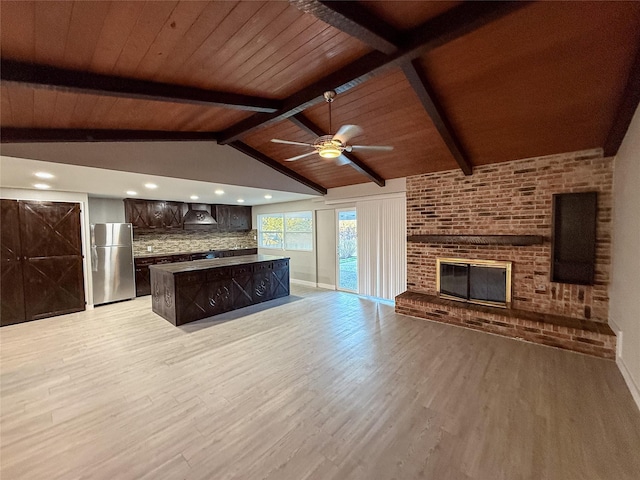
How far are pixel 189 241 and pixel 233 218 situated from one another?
1439mm

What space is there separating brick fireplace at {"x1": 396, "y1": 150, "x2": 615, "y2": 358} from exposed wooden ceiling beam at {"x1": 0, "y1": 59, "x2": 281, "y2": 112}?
3.48m

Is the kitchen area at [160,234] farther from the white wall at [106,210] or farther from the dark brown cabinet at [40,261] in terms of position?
the dark brown cabinet at [40,261]

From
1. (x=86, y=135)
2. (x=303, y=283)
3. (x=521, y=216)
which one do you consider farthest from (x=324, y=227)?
(x=86, y=135)

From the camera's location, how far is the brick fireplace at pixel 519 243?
10.6 ft

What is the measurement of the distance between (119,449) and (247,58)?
303 cm

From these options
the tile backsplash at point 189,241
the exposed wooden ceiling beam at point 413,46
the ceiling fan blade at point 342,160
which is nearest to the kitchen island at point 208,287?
the tile backsplash at point 189,241

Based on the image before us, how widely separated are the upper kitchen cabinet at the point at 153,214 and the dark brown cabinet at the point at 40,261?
1.23 metres

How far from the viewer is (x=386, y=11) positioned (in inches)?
69.5

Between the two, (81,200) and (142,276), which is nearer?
(81,200)

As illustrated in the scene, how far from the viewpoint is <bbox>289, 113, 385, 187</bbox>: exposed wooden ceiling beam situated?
10.8 feet

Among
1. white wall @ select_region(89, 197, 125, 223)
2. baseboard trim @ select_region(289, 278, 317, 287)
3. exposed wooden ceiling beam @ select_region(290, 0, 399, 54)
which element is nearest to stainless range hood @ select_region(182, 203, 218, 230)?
white wall @ select_region(89, 197, 125, 223)

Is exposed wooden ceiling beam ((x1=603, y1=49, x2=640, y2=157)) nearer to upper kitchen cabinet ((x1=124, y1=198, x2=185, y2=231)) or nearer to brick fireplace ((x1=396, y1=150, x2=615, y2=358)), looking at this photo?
brick fireplace ((x1=396, y1=150, x2=615, y2=358))

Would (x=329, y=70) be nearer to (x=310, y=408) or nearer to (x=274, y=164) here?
(x=274, y=164)

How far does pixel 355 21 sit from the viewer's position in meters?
1.67
